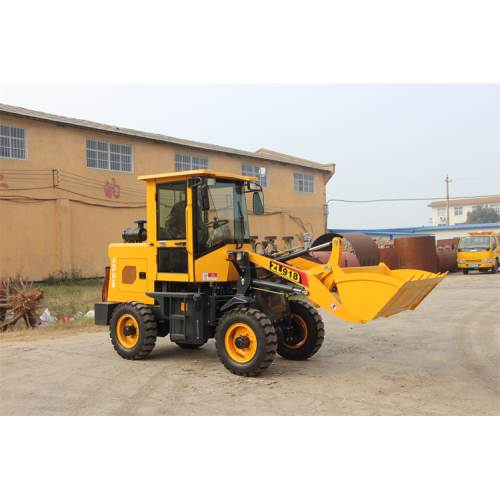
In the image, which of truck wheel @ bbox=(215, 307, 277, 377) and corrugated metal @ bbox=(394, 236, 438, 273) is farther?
corrugated metal @ bbox=(394, 236, 438, 273)

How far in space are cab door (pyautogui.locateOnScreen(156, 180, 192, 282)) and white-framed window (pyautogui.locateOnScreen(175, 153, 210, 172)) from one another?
17146mm

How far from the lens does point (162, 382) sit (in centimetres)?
627

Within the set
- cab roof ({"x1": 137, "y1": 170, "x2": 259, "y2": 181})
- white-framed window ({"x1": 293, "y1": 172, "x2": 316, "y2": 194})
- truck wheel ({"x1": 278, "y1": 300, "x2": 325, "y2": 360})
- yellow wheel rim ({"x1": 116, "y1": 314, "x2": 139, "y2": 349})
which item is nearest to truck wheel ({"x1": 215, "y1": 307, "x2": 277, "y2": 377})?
truck wheel ({"x1": 278, "y1": 300, "x2": 325, "y2": 360})

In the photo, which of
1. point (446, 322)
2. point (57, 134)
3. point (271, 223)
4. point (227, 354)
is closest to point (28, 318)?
point (227, 354)

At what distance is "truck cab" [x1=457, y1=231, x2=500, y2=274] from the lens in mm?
24031

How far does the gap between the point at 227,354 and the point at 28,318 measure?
6540 mm

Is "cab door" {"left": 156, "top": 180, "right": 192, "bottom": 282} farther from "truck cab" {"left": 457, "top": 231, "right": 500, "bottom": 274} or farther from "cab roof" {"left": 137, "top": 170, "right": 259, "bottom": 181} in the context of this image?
"truck cab" {"left": 457, "top": 231, "right": 500, "bottom": 274}

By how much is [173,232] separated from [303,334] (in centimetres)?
245

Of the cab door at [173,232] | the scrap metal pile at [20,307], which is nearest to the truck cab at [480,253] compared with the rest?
the scrap metal pile at [20,307]

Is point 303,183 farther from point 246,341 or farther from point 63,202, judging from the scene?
point 246,341

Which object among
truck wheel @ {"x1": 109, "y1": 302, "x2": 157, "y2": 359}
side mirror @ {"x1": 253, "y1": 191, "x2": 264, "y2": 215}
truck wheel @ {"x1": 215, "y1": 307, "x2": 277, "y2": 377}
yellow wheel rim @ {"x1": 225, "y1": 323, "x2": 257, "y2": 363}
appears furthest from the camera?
side mirror @ {"x1": 253, "y1": 191, "x2": 264, "y2": 215}

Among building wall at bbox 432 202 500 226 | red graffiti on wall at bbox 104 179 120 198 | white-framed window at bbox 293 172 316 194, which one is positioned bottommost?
red graffiti on wall at bbox 104 179 120 198

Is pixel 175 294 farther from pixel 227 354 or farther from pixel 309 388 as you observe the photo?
pixel 309 388

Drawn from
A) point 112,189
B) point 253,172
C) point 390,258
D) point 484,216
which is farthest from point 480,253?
point 484,216
